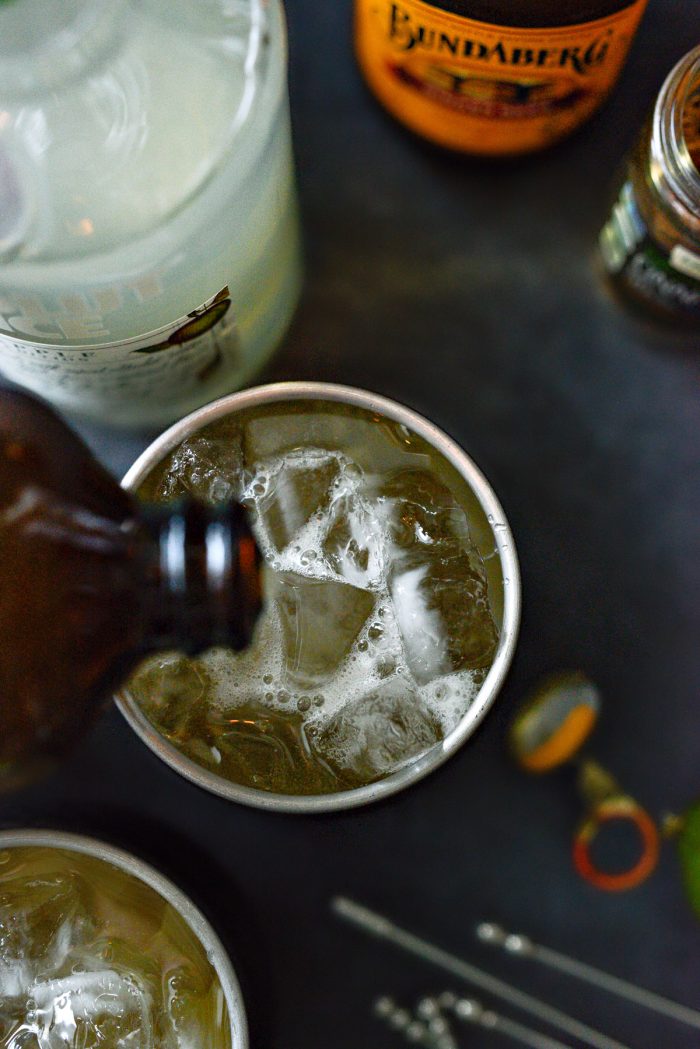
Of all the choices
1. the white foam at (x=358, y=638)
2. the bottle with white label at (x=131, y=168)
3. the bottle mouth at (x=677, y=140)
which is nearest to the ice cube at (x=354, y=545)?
the white foam at (x=358, y=638)

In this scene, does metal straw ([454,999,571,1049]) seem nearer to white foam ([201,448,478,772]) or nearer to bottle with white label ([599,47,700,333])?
white foam ([201,448,478,772])

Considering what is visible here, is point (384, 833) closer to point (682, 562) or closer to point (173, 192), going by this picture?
point (682, 562)

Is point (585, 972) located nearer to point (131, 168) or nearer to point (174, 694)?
point (174, 694)

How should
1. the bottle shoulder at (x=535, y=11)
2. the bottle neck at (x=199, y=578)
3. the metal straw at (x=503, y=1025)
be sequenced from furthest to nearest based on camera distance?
the metal straw at (x=503, y=1025) → the bottle shoulder at (x=535, y=11) → the bottle neck at (x=199, y=578)

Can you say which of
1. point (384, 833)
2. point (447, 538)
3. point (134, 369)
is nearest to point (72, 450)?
point (134, 369)

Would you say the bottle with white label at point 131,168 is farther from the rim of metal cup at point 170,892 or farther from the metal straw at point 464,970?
the metal straw at point 464,970

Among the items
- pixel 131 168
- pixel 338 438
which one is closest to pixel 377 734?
pixel 338 438
